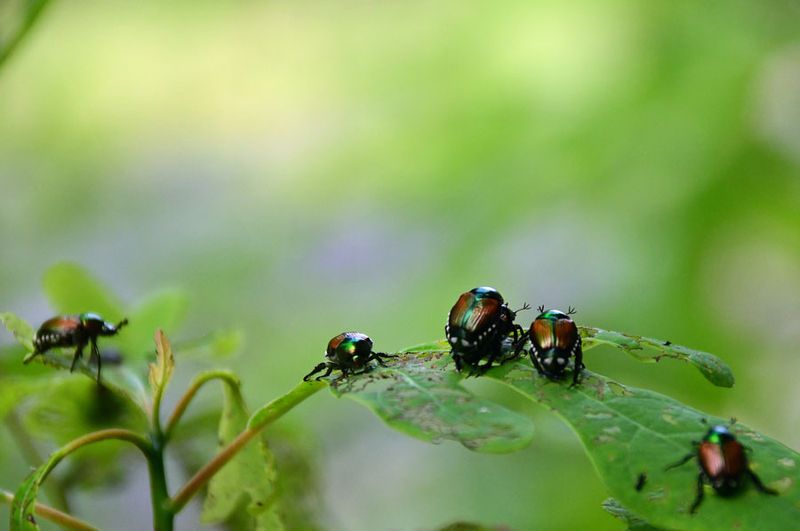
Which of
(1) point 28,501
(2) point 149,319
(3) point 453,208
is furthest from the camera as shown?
(3) point 453,208

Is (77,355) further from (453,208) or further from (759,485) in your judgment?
(453,208)

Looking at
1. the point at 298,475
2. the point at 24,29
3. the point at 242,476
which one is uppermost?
the point at 24,29

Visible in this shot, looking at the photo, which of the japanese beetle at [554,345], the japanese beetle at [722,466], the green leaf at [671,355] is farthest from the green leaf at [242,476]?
the japanese beetle at [722,466]

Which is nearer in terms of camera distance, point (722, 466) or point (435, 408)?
point (722, 466)

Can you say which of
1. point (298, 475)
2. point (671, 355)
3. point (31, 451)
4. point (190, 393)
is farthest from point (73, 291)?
point (671, 355)

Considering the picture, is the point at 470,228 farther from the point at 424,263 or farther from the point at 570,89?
the point at 570,89

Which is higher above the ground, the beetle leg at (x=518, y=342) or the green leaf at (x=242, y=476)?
the beetle leg at (x=518, y=342)

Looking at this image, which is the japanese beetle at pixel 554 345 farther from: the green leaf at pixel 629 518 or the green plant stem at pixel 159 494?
the green plant stem at pixel 159 494

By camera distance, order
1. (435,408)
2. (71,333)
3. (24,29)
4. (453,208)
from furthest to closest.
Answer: (453,208) → (24,29) → (71,333) → (435,408)
